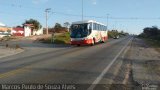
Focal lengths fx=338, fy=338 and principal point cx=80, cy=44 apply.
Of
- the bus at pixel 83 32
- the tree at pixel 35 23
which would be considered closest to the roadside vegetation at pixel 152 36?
the bus at pixel 83 32

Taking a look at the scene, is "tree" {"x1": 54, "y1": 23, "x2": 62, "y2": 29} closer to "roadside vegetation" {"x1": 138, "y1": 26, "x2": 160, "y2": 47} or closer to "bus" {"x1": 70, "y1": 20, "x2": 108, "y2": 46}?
"roadside vegetation" {"x1": 138, "y1": 26, "x2": 160, "y2": 47}

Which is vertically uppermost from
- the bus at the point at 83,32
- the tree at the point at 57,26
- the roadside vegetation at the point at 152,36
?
the bus at the point at 83,32

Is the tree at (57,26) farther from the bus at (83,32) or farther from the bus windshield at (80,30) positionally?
the bus windshield at (80,30)

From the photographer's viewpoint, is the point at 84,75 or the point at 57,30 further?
the point at 57,30

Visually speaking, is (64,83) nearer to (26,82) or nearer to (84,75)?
(26,82)

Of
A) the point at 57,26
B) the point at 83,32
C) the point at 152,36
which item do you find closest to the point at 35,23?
the point at 57,26

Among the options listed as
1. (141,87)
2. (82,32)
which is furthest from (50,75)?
(82,32)

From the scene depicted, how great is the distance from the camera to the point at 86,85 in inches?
445

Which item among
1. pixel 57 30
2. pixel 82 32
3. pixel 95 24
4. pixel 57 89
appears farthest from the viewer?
pixel 57 30

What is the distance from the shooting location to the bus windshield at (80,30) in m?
41.0

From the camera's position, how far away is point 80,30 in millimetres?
41219

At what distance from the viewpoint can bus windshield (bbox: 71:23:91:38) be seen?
40987 millimetres

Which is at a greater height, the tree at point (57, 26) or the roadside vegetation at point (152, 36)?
the tree at point (57, 26)

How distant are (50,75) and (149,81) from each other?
3907 millimetres
